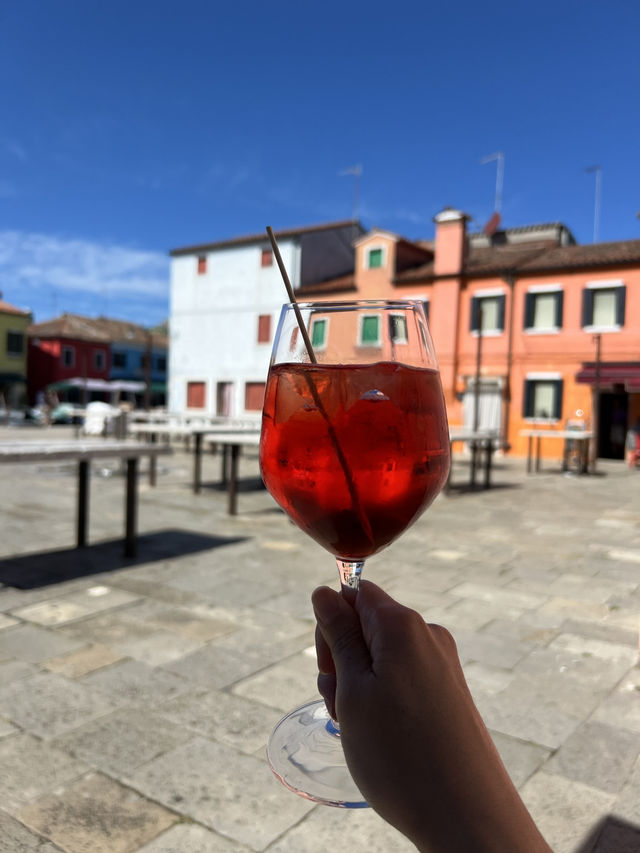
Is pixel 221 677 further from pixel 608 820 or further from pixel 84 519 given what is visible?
pixel 84 519

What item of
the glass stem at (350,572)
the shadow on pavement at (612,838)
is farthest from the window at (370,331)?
the shadow on pavement at (612,838)

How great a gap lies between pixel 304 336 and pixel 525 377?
19879 mm

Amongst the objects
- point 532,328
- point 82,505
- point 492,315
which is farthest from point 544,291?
point 82,505

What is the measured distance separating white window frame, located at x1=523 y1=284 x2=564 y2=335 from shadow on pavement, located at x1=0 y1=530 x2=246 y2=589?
51.7 feet

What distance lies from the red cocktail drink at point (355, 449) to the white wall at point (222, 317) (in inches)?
917

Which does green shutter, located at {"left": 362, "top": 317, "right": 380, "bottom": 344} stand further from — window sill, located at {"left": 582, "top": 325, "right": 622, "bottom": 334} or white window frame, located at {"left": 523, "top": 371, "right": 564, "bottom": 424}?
white window frame, located at {"left": 523, "top": 371, "right": 564, "bottom": 424}

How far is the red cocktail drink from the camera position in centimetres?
90

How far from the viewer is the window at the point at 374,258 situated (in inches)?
890

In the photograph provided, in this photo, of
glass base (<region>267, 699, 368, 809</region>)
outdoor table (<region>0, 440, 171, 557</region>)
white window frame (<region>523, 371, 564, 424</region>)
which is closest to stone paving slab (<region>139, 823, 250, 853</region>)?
glass base (<region>267, 699, 368, 809</region>)

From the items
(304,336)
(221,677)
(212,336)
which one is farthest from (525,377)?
(304,336)

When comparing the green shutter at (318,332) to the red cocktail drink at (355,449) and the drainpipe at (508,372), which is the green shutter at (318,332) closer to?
the red cocktail drink at (355,449)

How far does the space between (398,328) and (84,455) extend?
154 inches

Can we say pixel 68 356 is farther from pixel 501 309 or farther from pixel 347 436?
pixel 347 436

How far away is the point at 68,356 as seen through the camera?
4194cm
